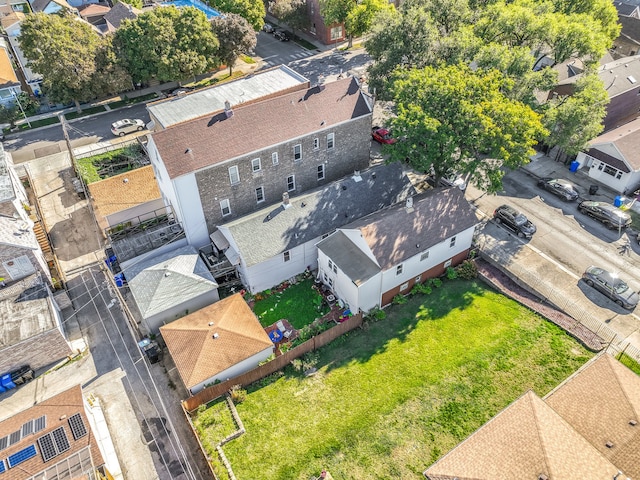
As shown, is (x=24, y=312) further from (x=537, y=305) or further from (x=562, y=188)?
(x=562, y=188)

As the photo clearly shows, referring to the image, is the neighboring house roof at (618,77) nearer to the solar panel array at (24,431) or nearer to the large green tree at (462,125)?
the large green tree at (462,125)

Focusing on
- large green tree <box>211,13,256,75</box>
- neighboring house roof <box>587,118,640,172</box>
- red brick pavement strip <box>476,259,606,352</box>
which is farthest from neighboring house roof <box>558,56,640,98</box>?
large green tree <box>211,13,256,75</box>

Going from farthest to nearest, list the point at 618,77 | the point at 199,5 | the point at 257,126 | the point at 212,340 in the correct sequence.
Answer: the point at 199,5, the point at 618,77, the point at 257,126, the point at 212,340

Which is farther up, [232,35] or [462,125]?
[462,125]

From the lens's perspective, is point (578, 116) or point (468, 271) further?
point (578, 116)

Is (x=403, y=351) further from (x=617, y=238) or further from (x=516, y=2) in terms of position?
(x=516, y=2)

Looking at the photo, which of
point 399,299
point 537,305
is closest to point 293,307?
point 399,299

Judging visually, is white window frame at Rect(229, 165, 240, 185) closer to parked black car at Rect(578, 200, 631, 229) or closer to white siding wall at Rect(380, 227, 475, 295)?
white siding wall at Rect(380, 227, 475, 295)
